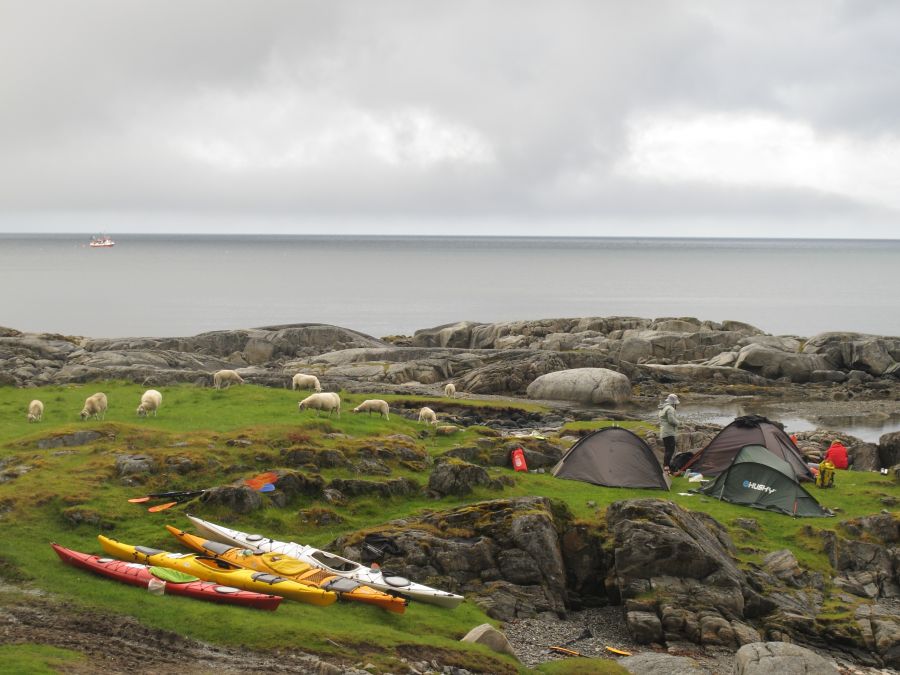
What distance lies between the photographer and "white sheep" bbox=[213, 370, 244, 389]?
138ft

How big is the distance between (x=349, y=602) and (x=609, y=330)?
2998 inches

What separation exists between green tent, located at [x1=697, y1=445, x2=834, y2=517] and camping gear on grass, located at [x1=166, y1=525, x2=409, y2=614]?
15.2 meters

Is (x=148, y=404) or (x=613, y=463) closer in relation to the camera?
(x=613, y=463)

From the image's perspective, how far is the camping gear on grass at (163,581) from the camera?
61.2 ft

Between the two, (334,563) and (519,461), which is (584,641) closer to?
(334,563)

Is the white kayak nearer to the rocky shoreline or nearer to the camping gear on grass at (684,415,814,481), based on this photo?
the rocky shoreline

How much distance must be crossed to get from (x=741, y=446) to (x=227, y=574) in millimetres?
21284

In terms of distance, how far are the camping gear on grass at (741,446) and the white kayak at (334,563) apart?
16210 mm

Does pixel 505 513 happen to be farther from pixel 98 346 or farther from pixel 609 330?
pixel 609 330

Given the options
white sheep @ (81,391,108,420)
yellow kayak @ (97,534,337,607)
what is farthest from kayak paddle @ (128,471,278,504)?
white sheep @ (81,391,108,420)

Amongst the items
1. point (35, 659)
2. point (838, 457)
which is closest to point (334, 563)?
point (35, 659)

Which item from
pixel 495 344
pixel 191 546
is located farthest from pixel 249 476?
pixel 495 344

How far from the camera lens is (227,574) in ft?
64.3

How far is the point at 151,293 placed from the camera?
179625mm
